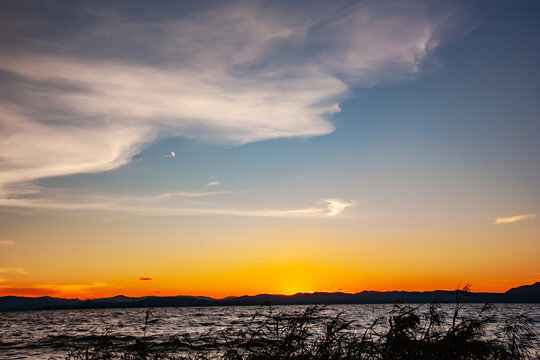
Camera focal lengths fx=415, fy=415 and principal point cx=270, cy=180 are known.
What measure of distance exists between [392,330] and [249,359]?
3892 mm

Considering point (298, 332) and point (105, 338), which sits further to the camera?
point (298, 332)

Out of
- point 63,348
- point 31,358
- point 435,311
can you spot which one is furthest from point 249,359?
point 63,348

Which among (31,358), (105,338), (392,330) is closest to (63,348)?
(31,358)

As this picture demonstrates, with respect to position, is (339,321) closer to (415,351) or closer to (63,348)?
(415,351)

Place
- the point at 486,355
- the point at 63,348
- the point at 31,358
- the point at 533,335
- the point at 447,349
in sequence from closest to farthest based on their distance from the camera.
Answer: the point at 447,349 → the point at 533,335 → the point at 486,355 → the point at 31,358 → the point at 63,348

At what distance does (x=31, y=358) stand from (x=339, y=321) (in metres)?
Result: 40.2

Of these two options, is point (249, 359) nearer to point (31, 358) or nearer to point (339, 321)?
point (339, 321)

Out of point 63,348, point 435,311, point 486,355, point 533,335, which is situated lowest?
point 63,348

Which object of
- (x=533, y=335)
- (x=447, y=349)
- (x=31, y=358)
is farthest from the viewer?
(x=31, y=358)

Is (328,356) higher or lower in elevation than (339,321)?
lower

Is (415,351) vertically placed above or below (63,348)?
above

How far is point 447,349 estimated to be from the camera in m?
9.97

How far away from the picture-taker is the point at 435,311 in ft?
33.7

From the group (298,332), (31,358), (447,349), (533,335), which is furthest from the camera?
(31,358)
